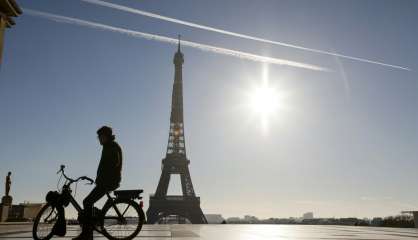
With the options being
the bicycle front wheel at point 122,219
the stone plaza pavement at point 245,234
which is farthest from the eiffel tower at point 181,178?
the bicycle front wheel at point 122,219

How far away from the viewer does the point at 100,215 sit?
22.6ft

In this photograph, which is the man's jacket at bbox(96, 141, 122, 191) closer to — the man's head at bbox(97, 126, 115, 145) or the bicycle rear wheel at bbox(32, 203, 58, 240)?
the man's head at bbox(97, 126, 115, 145)

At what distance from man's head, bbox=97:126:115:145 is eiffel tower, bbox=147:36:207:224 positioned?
172ft

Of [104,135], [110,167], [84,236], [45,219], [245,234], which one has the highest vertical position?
[104,135]

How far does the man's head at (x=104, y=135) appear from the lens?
700 centimetres

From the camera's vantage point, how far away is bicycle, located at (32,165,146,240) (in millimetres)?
6883

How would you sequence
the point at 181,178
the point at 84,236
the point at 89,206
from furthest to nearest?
the point at 181,178 < the point at 89,206 < the point at 84,236

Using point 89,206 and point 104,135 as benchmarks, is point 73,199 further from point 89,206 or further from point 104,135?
point 104,135

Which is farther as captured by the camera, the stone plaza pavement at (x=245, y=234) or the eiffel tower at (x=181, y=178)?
the eiffel tower at (x=181, y=178)

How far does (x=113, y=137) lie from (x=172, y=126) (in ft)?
201

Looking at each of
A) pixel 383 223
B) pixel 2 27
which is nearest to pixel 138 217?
pixel 2 27

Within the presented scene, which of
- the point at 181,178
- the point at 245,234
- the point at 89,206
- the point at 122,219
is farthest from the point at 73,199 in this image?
the point at 181,178

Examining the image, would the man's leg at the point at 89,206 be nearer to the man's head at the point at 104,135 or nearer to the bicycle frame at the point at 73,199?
the bicycle frame at the point at 73,199

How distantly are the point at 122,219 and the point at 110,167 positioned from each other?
1.05 metres
